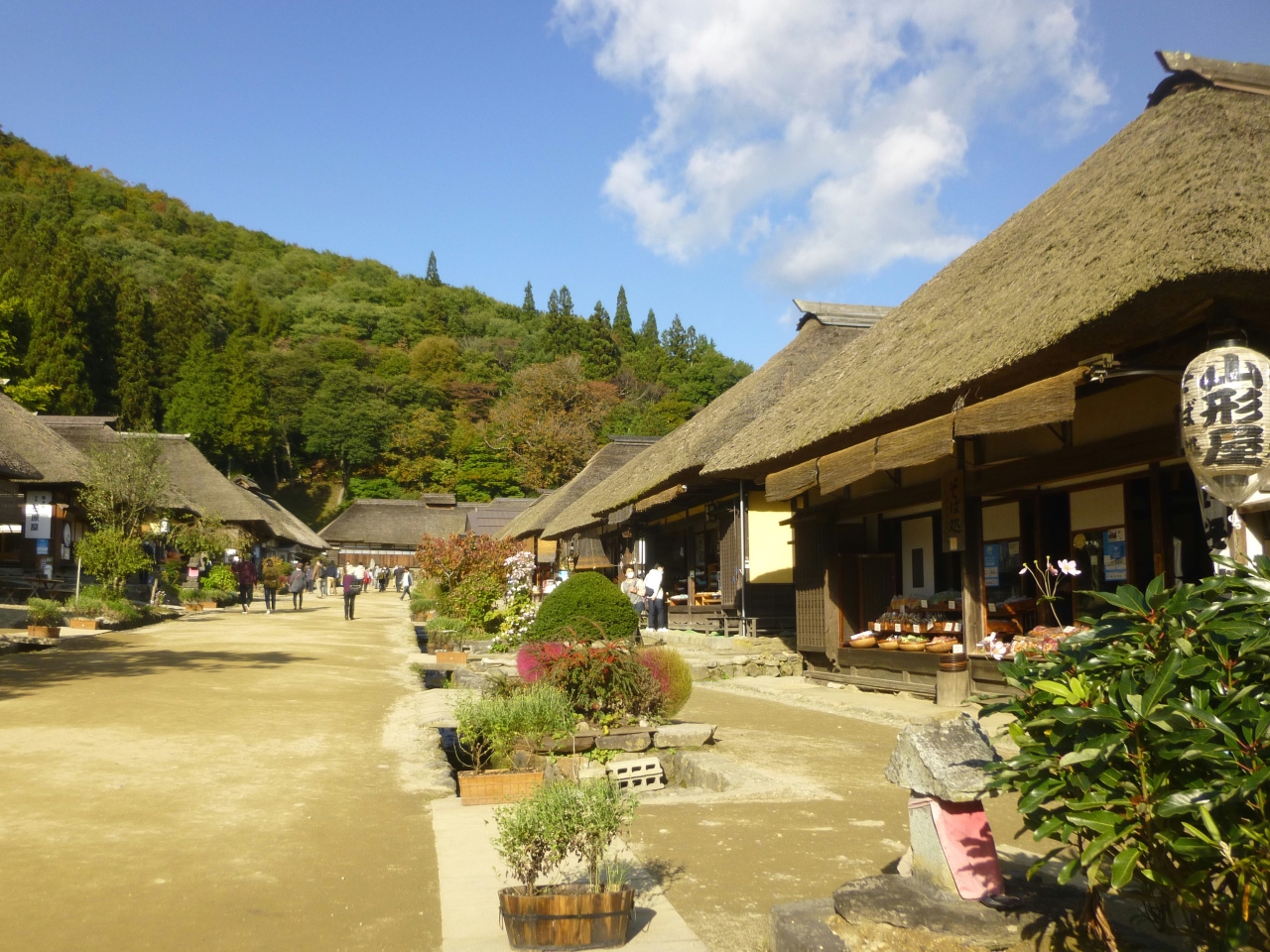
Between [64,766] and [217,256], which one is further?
[217,256]

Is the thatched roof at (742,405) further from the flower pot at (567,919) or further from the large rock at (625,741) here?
the flower pot at (567,919)

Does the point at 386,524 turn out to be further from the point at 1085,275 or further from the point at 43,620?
the point at 1085,275

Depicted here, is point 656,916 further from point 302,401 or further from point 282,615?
point 302,401

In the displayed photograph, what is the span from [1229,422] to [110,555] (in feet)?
78.7

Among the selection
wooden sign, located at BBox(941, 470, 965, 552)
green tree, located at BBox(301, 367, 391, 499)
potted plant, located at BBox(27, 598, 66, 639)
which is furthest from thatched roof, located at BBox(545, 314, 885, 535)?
green tree, located at BBox(301, 367, 391, 499)

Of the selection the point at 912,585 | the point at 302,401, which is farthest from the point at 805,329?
the point at 302,401

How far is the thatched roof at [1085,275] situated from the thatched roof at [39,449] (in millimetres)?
21262

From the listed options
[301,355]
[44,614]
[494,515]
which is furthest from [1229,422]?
[301,355]

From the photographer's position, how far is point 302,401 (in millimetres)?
71500

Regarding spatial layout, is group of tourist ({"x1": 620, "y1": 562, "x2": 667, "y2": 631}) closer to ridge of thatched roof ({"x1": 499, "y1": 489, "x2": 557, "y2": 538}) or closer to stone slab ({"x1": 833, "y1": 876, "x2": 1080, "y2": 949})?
ridge of thatched roof ({"x1": 499, "y1": 489, "x2": 557, "y2": 538})

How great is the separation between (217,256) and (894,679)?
92299 mm

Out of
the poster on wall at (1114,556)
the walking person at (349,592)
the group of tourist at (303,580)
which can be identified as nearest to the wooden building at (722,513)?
the poster on wall at (1114,556)

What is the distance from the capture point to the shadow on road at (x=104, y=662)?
40.5 ft

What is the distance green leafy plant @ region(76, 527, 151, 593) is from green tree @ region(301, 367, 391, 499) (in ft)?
154
